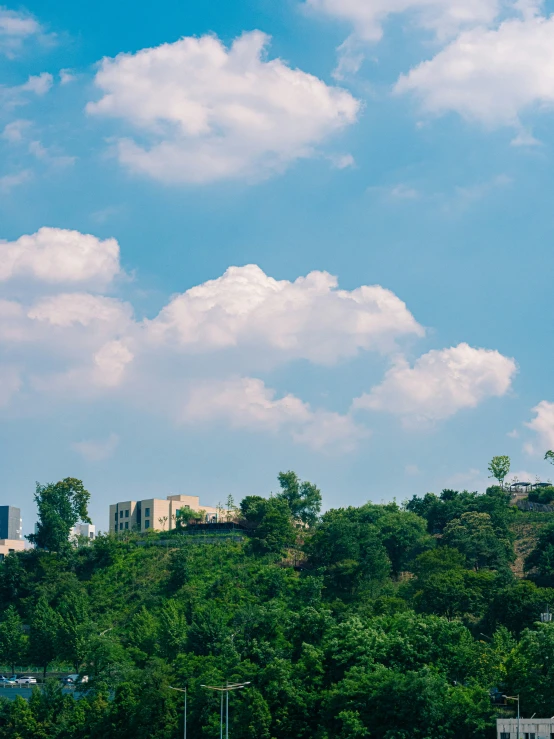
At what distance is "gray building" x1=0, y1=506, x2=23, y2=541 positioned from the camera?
19450 centimetres

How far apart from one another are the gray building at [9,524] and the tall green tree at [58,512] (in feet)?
173

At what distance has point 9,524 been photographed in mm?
195625

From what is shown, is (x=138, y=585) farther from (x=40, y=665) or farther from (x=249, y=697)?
(x=249, y=697)

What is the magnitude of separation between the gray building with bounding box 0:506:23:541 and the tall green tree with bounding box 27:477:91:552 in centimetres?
5263

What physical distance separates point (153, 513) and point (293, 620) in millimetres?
68723

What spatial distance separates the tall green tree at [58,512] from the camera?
5492 inches

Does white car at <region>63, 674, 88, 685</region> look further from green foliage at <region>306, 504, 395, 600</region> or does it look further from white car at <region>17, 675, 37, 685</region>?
green foliage at <region>306, 504, 395, 600</region>

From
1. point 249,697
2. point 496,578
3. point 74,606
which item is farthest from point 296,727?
point 74,606

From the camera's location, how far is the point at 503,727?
67.8 meters

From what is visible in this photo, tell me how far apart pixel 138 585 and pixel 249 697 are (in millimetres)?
50030

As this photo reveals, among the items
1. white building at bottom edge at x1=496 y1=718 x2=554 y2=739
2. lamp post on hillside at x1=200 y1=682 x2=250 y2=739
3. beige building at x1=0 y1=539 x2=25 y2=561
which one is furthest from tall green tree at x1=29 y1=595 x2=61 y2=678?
beige building at x1=0 y1=539 x2=25 y2=561

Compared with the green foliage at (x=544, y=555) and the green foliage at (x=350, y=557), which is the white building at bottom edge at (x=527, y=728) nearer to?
the green foliage at (x=350, y=557)

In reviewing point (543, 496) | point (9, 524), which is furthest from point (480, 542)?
point (9, 524)

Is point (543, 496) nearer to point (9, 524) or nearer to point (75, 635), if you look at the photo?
point (75, 635)
